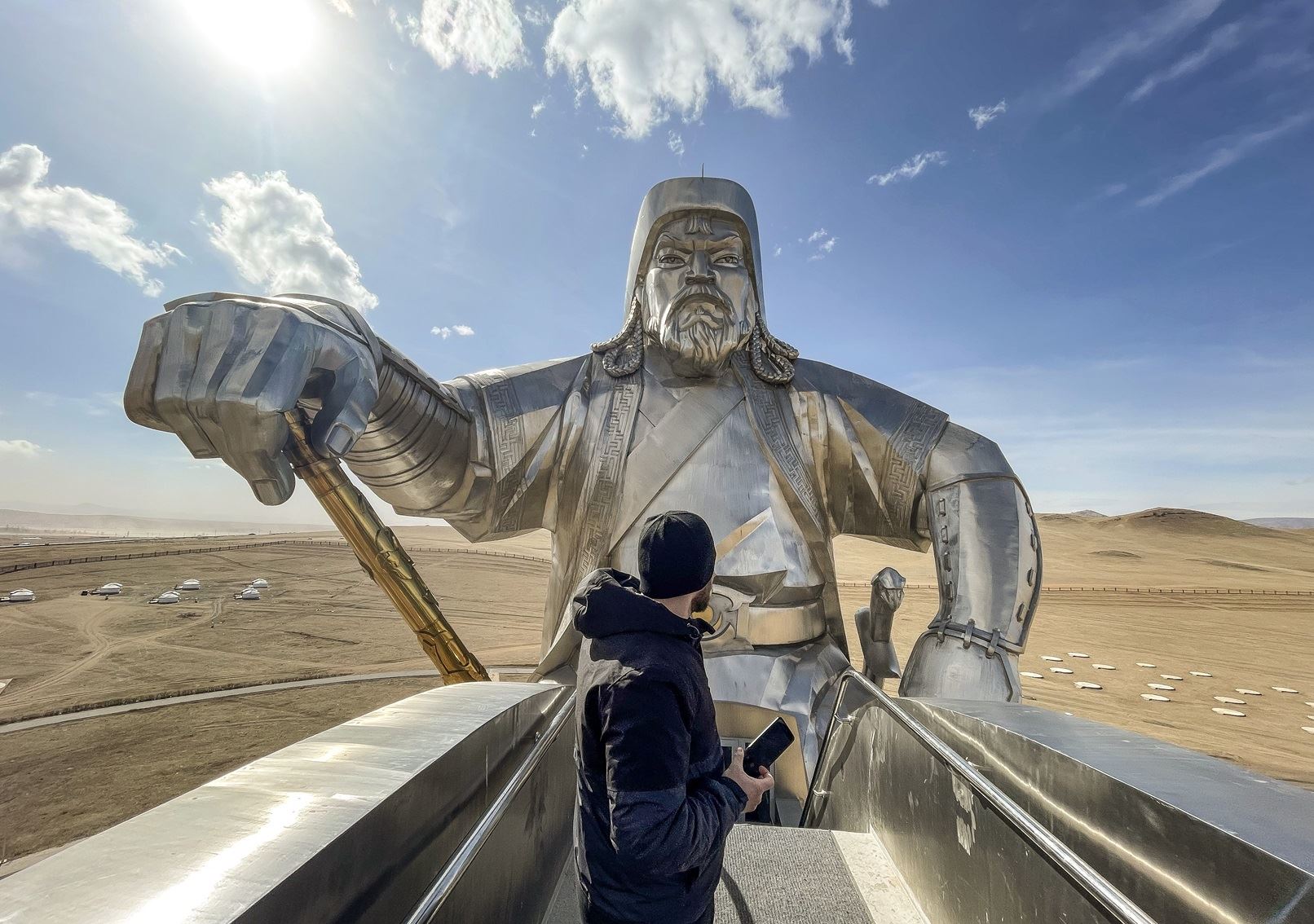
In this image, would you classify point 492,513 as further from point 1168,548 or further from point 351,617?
point 1168,548

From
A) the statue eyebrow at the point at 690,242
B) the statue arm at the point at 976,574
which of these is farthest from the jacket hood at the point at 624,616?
the statue eyebrow at the point at 690,242

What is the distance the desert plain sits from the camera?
7.77 m

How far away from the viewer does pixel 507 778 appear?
1694 millimetres

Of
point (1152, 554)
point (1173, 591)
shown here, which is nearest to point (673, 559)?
point (1173, 591)

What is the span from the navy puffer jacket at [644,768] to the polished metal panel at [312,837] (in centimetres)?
31

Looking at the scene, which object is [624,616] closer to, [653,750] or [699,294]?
[653,750]

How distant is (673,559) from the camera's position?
1165mm

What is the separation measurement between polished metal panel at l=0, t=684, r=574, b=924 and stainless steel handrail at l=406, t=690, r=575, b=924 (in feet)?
0.22

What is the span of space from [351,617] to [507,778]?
18.5 metres

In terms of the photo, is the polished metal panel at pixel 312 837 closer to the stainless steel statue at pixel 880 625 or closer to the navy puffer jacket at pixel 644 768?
the navy puffer jacket at pixel 644 768

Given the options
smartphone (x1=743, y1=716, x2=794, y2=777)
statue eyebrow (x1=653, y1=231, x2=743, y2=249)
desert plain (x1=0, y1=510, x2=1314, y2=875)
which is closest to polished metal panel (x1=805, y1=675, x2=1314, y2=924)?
smartphone (x1=743, y1=716, x2=794, y2=777)

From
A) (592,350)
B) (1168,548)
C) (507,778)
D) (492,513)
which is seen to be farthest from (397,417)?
(1168,548)

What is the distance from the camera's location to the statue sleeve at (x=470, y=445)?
3.03 metres

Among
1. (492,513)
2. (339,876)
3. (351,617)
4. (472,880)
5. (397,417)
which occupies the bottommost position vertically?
(351,617)
